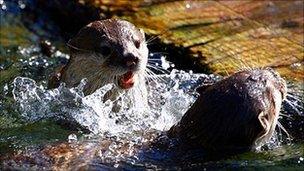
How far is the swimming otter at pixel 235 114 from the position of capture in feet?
14.2

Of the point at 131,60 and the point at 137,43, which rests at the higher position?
the point at 137,43

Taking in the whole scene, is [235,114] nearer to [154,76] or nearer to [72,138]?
[72,138]

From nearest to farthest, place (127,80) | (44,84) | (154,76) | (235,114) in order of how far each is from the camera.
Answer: (235,114), (127,80), (154,76), (44,84)

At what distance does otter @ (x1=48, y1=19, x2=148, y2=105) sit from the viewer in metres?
5.16

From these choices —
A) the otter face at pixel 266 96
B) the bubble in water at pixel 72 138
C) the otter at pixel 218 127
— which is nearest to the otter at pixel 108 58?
the bubble in water at pixel 72 138

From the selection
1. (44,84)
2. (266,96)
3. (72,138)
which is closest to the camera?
(266,96)

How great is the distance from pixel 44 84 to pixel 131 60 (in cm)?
117

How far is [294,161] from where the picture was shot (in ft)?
14.8

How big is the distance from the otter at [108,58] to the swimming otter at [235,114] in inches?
28.8

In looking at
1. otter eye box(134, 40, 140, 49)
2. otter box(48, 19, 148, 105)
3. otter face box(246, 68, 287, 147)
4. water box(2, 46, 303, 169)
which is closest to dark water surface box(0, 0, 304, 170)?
water box(2, 46, 303, 169)

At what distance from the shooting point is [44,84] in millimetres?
6070

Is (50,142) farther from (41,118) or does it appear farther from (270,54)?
(270,54)

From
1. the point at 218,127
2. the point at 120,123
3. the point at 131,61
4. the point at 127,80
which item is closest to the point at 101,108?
the point at 120,123

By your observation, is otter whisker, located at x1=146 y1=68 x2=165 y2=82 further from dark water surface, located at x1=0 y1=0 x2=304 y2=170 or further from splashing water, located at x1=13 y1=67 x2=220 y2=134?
dark water surface, located at x1=0 y1=0 x2=304 y2=170
